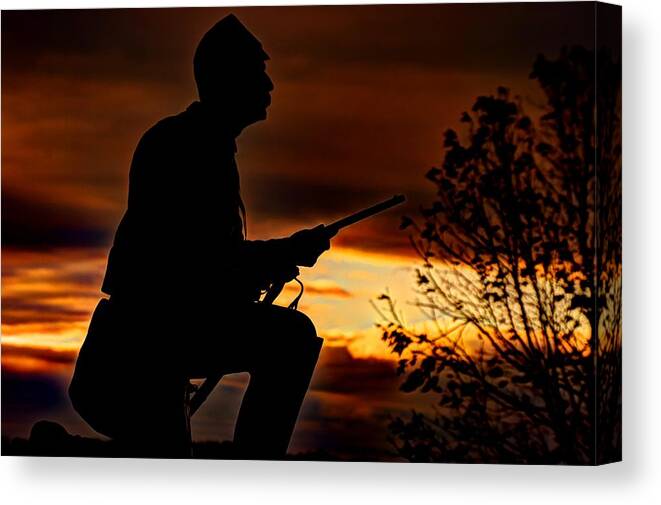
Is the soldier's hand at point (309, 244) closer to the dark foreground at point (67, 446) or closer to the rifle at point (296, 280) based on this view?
the rifle at point (296, 280)

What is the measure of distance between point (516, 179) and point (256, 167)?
34.0 inches

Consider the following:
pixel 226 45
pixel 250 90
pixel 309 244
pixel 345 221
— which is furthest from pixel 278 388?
pixel 226 45

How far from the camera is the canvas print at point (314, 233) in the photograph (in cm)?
605

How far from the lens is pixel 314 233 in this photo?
20.2 ft

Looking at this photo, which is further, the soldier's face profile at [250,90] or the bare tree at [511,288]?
the soldier's face profile at [250,90]

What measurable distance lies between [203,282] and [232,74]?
27.8 inches

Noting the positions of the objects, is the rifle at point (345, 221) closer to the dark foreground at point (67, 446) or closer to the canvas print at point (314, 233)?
the canvas print at point (314, 233)

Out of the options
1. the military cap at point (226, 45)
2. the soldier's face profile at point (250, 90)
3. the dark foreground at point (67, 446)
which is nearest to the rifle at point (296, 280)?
the dark foreground at point (67, 446)

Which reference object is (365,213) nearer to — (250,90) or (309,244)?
(309,244)

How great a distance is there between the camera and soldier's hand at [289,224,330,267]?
6.15 metres

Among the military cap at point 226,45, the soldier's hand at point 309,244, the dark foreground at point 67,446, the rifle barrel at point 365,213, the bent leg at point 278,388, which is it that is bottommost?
the dark foreground at point 67,446

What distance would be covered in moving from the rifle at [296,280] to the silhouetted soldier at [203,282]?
0.09 feet

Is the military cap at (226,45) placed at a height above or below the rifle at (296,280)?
above

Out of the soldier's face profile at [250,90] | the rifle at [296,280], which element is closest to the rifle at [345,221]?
the rifle at [296,280]
